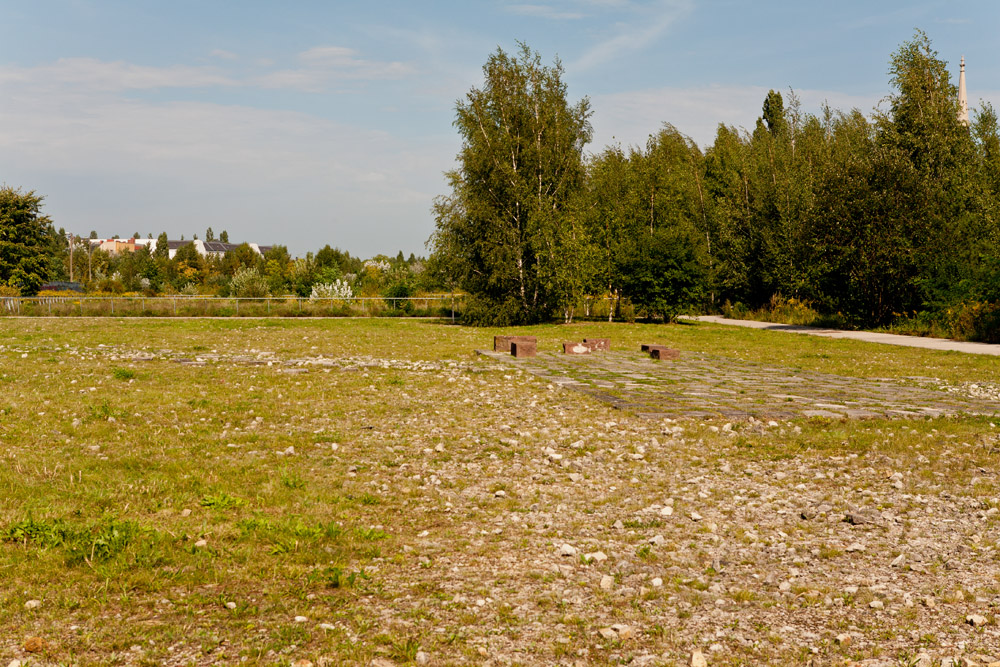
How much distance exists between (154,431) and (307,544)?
4.86 metres

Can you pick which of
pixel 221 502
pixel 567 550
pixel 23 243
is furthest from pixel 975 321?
pixel 23 243

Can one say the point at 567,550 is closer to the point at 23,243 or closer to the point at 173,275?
the point at 23,243

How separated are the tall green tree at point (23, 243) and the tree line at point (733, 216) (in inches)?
1812

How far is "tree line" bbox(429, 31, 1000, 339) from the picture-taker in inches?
1118

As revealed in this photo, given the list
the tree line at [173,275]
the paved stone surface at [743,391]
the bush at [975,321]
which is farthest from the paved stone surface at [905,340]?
the tree line at [173,275]

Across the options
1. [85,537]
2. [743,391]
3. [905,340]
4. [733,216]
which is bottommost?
[85,537]

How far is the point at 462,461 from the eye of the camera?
805 cm

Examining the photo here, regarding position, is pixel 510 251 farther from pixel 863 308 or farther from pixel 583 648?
pixel 583 648

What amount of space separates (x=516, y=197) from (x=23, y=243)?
51.4 metres

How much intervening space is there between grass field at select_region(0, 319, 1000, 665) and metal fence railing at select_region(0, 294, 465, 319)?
114 ft

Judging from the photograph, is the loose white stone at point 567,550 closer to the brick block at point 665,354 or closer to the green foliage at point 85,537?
the green foliage at point 85,537

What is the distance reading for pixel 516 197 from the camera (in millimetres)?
34219

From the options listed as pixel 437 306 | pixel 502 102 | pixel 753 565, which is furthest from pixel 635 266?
pixel 753 565

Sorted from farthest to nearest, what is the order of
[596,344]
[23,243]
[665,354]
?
[23,243], [596,344], [665,354]
